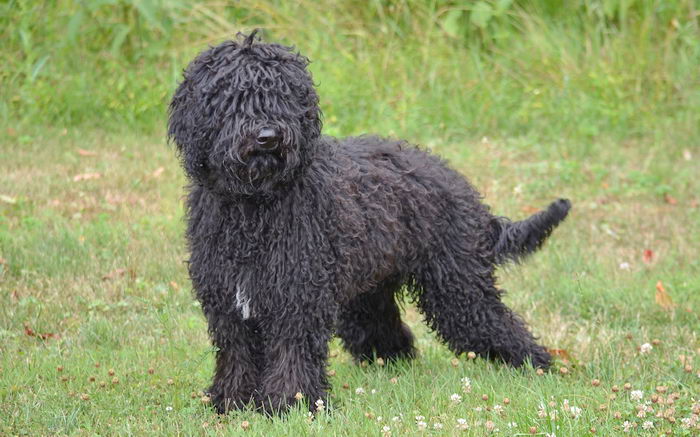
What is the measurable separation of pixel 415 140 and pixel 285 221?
243 inches

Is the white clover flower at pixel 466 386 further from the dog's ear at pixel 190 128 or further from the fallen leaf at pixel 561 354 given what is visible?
the dog's ear at pixel 190 128

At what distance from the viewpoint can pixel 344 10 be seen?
1241cm

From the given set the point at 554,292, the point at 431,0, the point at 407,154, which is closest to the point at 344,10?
the point at 431,0

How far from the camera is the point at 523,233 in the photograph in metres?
5.94

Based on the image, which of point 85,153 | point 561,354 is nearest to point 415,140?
point 85,153

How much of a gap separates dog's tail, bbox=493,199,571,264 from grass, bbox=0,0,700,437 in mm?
695

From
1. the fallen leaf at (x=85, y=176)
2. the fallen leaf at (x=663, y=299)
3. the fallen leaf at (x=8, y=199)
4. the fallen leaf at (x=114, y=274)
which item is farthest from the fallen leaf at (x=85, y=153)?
the fallen leaf at (x=663, y=299)

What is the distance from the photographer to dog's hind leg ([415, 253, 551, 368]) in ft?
18.7

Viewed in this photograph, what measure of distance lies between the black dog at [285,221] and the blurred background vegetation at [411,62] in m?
5.28

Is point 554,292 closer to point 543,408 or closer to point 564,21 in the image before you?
point 543,408

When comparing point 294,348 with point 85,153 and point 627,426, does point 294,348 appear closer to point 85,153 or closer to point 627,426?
point 627,426

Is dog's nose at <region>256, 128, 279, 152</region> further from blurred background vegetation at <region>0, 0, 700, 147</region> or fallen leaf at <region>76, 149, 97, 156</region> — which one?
blurred background vegetation at <region>0, 0, 700, 147</region>

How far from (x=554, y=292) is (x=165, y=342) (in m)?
2.96

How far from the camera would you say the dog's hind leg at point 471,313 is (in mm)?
5707
